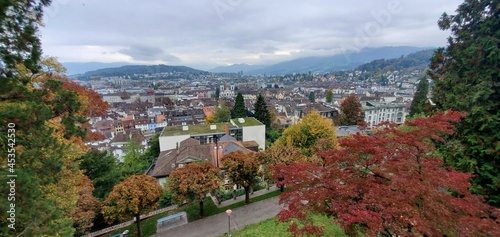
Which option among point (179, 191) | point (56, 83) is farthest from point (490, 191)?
point (56, 83)

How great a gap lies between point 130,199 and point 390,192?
31.9ft

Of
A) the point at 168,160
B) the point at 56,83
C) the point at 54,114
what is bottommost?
the point at 168,160

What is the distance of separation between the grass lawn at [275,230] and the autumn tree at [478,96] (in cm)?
498

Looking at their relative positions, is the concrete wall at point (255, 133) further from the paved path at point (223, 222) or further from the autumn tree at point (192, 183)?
the autumn tree at point (192, 183)

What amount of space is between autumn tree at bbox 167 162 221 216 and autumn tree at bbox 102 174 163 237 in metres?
0.97

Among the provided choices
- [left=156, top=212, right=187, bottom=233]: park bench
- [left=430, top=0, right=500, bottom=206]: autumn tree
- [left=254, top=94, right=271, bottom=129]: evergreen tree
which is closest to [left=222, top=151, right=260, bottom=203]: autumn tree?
[left=156, top=212, right=187, bottom=233]: park bench

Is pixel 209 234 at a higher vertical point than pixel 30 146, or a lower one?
lower

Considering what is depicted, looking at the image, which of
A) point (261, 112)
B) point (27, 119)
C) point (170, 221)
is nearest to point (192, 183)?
point (170, 221)

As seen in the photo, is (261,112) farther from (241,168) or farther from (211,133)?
(241,168)

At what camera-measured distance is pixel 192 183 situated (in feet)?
35.8

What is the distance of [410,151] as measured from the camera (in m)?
5.78

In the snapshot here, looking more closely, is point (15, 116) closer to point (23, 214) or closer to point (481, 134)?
point (23, 214)

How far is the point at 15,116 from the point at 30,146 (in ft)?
3.44

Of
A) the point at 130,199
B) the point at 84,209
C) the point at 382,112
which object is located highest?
the point at 382,112
